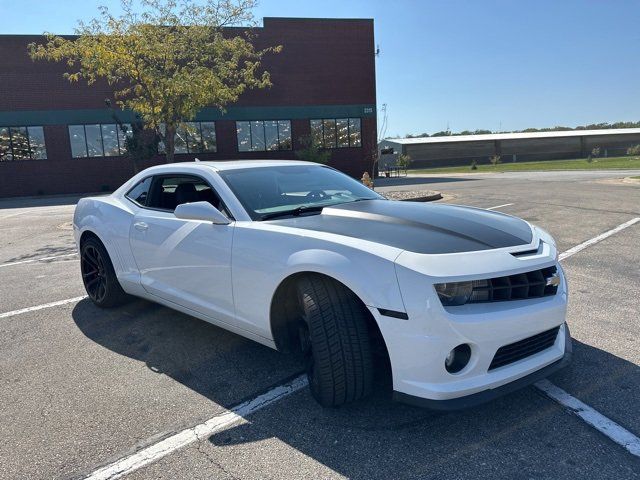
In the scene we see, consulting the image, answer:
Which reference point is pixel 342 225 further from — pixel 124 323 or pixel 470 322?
pixel 124 323

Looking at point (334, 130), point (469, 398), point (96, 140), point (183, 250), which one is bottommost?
point (469, 398)

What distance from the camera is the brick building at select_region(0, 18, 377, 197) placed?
27438 mm

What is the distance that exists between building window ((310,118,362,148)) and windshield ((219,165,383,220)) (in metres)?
28.0

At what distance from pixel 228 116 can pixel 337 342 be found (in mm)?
29120

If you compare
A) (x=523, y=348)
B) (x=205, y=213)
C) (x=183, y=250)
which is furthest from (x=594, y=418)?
(x=183, y=250)

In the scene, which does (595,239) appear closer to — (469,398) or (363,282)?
(469,398)

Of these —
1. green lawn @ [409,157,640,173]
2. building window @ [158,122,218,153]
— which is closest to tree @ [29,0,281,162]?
building window @ [158,122,218,153]

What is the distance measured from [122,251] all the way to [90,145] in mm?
27852

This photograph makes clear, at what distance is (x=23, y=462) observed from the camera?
2.50 m

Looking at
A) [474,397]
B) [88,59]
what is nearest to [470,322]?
[474,397]

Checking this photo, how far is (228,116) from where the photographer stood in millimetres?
29922

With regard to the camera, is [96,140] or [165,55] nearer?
[165,55]

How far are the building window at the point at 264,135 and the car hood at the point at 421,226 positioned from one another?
28105 millimetres

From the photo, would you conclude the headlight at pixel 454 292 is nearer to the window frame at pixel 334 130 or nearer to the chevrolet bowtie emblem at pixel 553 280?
the chevrolet bowtie emblem at pixel 553 280
